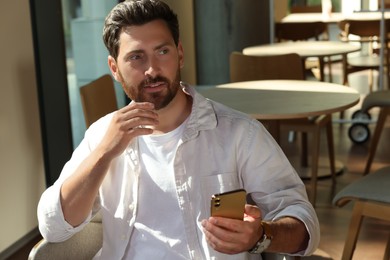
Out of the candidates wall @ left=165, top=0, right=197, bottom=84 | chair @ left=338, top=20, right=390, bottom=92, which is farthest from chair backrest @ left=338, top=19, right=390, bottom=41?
wall @ left=165, top=0, right=197, bottom=84

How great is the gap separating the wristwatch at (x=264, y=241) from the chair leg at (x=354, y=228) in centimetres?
112

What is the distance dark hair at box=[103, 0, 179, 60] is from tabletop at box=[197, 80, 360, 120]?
1380 mm

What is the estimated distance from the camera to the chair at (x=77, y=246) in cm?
172

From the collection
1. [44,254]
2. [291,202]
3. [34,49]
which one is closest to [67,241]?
[44,254]

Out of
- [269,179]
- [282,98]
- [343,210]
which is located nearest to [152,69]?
[269,179]

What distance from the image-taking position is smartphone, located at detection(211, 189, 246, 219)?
140 cm

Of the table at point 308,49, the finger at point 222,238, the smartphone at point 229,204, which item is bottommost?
the table at point 308,49

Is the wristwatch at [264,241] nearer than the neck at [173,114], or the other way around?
the wristwatch at [264,241]

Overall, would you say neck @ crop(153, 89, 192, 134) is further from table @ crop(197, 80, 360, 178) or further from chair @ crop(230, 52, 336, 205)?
chair @ crop(230, 52, 336, 205)

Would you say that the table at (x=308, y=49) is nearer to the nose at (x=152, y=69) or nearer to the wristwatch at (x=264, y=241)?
the nose at (x=152, y=69)

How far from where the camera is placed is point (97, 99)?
10.8 feet

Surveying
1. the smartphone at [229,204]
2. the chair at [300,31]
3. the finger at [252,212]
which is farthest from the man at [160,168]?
the chair at [300,31]

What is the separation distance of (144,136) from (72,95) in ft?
8.28

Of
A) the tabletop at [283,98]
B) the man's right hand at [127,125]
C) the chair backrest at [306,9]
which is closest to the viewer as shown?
the man's right hand at [127,125]
